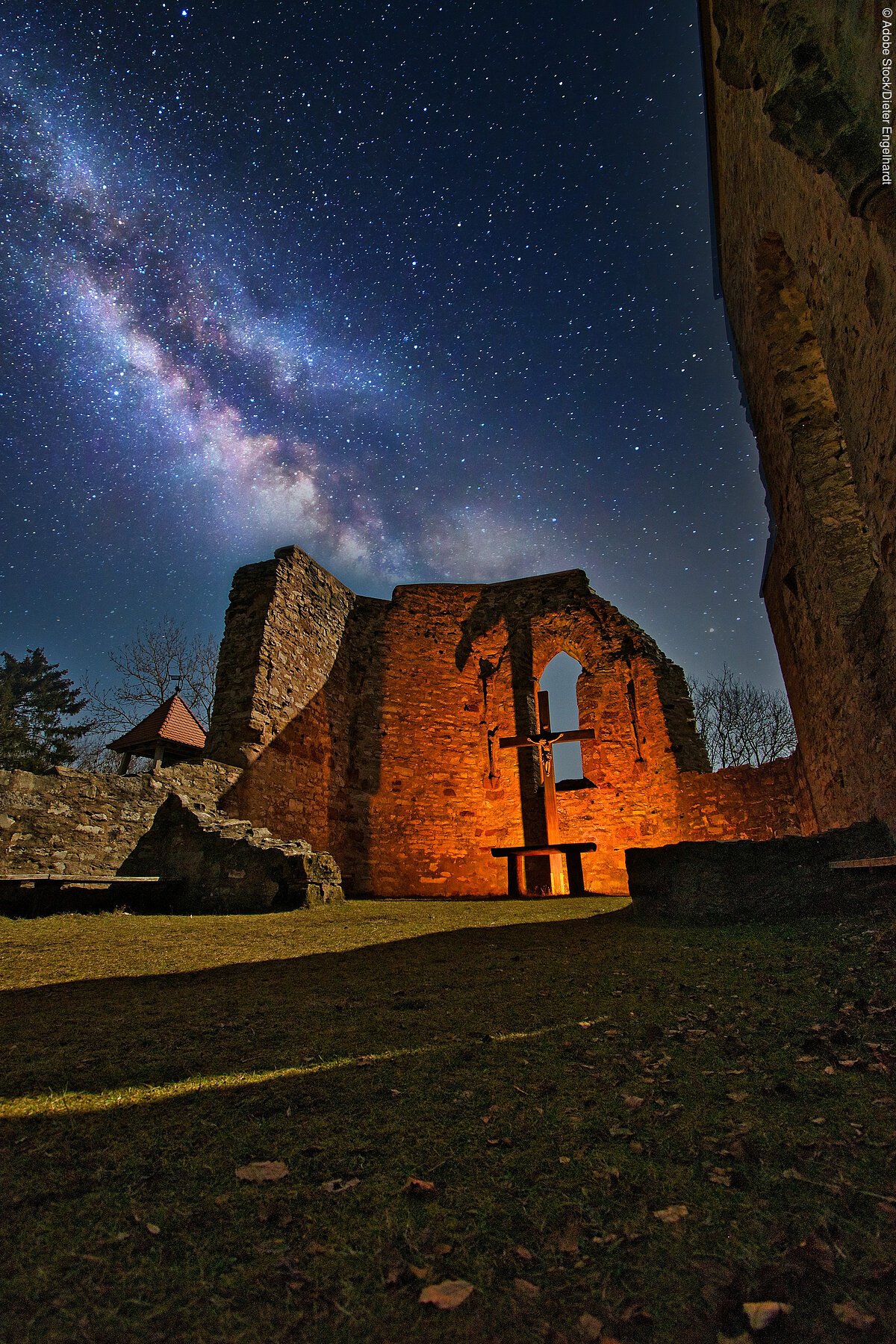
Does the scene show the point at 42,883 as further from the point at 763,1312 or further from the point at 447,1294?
the point at 763,1312

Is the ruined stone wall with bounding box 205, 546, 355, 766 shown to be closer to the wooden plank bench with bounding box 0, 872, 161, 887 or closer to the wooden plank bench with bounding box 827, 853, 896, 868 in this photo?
the wooden plank bench with bounding box 0, 872, 161, 887

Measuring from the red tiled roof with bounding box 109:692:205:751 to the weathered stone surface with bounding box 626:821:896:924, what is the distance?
1425cm

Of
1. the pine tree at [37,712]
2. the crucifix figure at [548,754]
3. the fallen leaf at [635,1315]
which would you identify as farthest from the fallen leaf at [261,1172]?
the pine tree at [37,712]

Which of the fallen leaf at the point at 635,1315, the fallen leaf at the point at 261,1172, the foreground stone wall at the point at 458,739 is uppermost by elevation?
the foreground stone wall at the point at 458,739

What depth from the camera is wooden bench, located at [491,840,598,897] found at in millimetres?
9133

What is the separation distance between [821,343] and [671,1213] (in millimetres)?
5119

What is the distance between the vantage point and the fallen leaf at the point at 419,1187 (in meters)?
1.26

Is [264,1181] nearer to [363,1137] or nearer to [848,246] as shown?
[363,1137]

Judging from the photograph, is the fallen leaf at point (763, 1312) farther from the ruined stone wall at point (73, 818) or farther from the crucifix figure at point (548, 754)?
the crucifix figure at point (548, 754)

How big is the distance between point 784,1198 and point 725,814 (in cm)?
1133

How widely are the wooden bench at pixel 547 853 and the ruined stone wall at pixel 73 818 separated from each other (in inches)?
206

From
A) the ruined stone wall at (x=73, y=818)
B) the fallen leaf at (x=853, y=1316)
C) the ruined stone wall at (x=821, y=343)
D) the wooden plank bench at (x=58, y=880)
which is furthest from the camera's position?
the ruined stone wall at (x=73, y=818)

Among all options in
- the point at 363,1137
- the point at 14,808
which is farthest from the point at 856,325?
the point at 14,808

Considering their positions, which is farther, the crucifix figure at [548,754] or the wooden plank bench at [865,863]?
the crucifix figure at [548,754]
